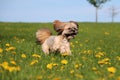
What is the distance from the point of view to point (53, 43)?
928 cm

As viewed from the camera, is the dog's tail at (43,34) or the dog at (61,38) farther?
the dog's tail at (43,34)

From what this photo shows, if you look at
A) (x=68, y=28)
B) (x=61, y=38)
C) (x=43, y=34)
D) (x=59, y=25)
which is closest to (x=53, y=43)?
(x=61, y=38)

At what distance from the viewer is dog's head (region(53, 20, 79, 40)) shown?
28.0 feet

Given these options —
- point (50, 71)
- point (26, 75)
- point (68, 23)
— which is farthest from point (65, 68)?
point (68, 23)

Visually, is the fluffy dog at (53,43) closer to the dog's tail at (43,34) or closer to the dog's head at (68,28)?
the dog's tail at (43,34)

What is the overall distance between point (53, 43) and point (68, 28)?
32.4 inches

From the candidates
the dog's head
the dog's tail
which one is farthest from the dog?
the dog's tail

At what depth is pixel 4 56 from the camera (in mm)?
8117

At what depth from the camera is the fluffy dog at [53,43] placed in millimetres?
9023

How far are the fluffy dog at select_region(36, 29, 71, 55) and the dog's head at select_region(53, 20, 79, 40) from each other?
160mm

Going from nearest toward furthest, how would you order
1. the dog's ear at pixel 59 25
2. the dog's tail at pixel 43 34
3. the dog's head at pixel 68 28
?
1. the dog's head at pixel 68 28
2. the dog's ear at pixel 59 25
3. the dog's tail at pixel 43 34

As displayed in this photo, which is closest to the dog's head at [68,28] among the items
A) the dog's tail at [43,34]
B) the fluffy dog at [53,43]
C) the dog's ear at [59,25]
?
the dog's ear at [59,25]

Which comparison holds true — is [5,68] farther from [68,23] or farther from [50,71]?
[68,23]

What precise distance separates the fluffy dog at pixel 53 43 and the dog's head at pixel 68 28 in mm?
160
